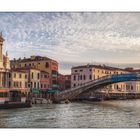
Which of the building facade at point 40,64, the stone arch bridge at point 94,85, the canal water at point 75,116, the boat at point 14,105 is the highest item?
the building facade at point 40,64

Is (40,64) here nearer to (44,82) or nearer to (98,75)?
(44,82)

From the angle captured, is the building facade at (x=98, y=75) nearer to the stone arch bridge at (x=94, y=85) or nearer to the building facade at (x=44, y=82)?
the stone arch bridge at (x=94, y=85)

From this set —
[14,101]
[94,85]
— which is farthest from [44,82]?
[94,85]

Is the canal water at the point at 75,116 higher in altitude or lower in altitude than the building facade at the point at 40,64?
lower

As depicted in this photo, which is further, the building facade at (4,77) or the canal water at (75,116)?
the building facade at (4,77)

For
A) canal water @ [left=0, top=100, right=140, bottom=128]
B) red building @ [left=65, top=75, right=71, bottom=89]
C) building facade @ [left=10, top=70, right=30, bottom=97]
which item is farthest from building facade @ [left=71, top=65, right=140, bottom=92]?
building facade @ [left=10, top=70, right=30, bottom=97]

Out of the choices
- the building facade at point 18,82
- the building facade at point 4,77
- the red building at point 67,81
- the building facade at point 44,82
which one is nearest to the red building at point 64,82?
the red building at point 67,81

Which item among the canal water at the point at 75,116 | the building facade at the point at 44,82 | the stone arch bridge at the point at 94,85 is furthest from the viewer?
the building facade at the point at 44,82
